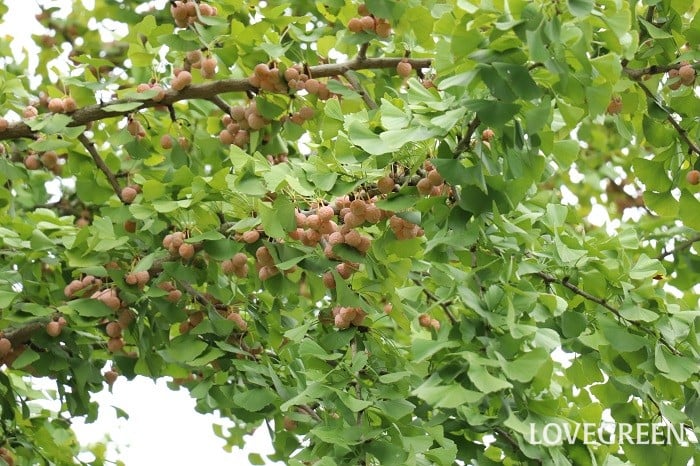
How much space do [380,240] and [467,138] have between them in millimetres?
249

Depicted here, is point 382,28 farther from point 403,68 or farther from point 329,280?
point 329,280

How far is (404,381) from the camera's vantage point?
5.09 feet

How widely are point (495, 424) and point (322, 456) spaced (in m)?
0.25

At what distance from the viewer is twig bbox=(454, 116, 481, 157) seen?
1.32m

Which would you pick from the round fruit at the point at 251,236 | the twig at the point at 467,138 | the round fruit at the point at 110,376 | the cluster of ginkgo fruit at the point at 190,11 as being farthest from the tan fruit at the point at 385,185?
the round fruit at the point at 110,376

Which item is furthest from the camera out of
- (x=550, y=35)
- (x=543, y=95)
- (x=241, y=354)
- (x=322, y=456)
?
(x=241, y=354)

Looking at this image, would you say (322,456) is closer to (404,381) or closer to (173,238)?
(404,381)

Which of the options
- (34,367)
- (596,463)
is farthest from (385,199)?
(34,367)

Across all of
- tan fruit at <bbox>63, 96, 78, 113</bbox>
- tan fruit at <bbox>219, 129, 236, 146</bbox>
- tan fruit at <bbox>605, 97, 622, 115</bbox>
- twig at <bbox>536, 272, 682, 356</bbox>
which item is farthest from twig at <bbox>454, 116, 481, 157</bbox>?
tan fruit at <bbox>63, 96, 78, 113</bbox>

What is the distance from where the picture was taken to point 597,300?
59.1 inches

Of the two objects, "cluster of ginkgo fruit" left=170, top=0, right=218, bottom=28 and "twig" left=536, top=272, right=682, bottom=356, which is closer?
"twig" left=536, top=272, right=682, bottom=356

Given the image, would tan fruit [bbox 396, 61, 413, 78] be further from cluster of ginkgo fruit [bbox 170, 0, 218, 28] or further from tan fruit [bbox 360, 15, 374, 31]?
cluster of ginkgo fruit [bbox 170, 0, 218, 28]

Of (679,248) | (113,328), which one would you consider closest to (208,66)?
(113,328)

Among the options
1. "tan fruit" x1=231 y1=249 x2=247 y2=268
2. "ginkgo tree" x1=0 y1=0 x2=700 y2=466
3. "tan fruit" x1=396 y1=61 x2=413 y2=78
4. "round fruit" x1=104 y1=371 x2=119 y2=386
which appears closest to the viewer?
"ginkgo tree" x1=0 y1=0 x2=700 y2=466
